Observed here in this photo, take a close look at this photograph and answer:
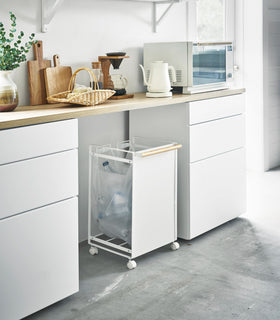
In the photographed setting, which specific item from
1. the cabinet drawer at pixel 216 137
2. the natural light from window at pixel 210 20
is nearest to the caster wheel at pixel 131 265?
the cabinet drawer at pixel 216 137

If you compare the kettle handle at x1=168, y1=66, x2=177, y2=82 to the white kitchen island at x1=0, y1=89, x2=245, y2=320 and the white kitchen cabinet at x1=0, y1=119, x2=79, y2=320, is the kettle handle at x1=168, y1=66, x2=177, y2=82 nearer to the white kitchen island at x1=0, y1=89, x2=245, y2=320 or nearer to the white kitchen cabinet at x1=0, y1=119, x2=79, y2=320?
the white kitchen island at x1=0, y1=89, x2=245, y2=320

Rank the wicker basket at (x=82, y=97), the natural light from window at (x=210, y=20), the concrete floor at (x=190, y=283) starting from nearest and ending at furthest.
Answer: the concrete floor at (x=190, y=283)
the wicker basket at (x=82, y=97)
the natural light from window at (x=210, y=20)

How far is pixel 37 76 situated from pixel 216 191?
1.33 metres

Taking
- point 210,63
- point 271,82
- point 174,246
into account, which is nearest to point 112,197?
point 174,246

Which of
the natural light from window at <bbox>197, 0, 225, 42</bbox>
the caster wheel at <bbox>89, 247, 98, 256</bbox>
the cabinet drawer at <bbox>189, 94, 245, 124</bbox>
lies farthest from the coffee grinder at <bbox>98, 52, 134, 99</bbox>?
the natural light from window at <bbox>197, 0, 225, 42</bbox>

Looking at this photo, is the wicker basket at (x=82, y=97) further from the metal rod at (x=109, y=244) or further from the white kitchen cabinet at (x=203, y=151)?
the metal rod at (x=109, y=244)

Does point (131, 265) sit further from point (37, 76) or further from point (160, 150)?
point (37, 76)

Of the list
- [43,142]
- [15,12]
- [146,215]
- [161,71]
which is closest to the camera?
[43,142]

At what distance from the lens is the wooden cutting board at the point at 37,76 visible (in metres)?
2.66

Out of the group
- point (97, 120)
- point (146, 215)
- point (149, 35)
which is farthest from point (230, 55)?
point (146, 215)

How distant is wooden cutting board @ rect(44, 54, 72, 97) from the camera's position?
2703 mm

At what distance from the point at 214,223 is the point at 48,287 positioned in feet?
4.41

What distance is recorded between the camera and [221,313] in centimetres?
224

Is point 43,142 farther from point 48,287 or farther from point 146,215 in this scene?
point 146,215
